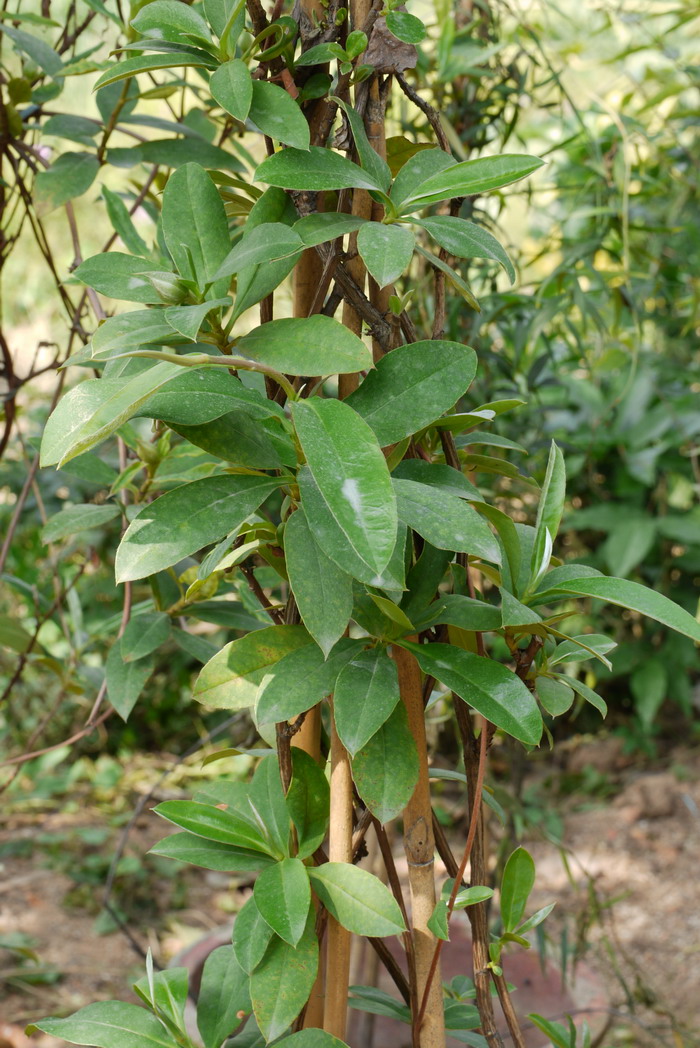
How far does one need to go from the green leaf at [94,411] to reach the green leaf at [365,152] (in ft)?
0.44

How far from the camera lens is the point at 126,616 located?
64 centimetres

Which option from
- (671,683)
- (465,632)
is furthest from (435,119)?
(671,683)

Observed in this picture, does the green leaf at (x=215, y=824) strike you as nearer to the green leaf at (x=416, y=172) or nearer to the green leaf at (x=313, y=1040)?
the green leaf at (x=313, y=1040)

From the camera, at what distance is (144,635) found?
62cm

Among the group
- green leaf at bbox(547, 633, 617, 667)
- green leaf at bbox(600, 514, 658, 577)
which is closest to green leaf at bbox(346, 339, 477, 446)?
green leaf at bbox(547, 633, 617, 667)

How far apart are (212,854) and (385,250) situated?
0.97ft

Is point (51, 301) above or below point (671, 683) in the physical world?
above

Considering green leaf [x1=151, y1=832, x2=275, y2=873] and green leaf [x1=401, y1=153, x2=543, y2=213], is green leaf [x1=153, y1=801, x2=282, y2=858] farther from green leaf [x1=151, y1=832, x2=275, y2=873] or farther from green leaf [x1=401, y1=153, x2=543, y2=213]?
green leaf [x1=401, y1=153, x2=543, y2=213]

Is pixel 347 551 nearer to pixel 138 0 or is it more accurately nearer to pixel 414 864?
pixel 414 864

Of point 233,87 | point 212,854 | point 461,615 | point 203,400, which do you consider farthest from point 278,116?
point 212,854

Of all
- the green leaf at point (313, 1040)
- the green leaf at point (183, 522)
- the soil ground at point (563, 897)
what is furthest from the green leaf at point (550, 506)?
the soil ground at point (563, 897)

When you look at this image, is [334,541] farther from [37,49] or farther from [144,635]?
[37,49]

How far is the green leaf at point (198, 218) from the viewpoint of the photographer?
419 mm

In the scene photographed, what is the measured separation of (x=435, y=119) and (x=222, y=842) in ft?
1.20
